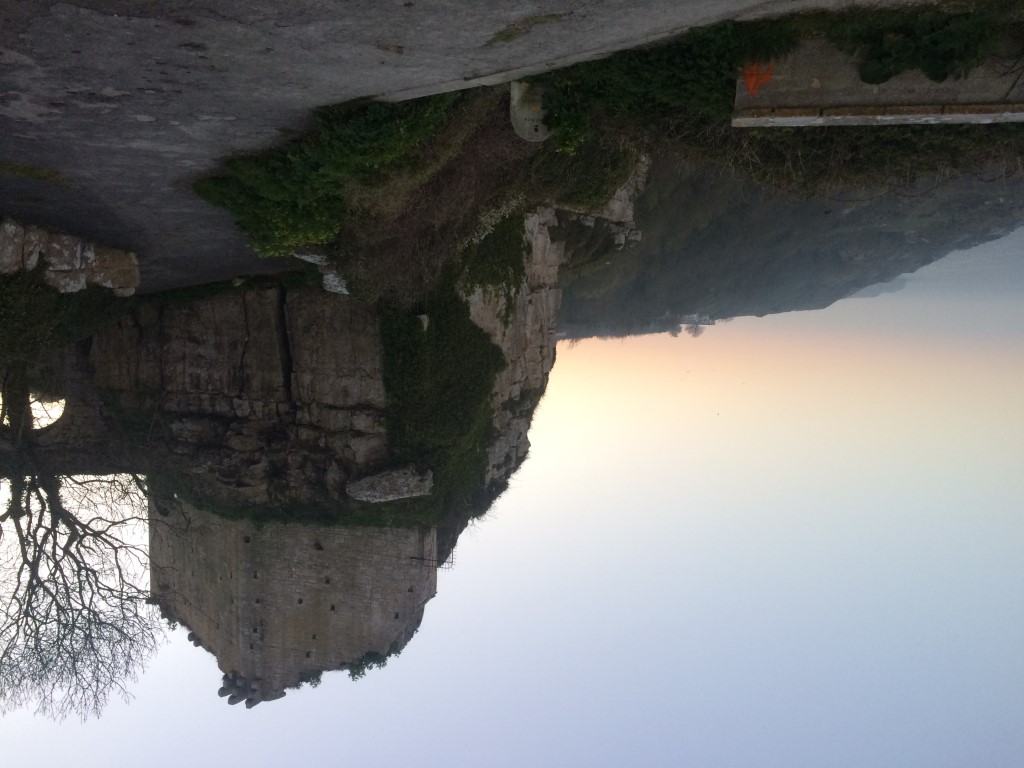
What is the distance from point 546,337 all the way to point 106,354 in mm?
10887

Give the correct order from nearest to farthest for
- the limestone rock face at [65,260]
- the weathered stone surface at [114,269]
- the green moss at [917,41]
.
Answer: the green moss at [917,41], the limestone rock face at [65,260], the weathered stone surface at [114,269]

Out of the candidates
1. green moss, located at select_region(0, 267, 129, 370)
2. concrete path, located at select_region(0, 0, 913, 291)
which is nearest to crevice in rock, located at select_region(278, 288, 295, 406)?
green moss, located at select_region(0, 267, 129, 370)

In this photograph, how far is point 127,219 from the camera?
998 centimetres

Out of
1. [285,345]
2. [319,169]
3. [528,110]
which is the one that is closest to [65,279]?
[285,345]

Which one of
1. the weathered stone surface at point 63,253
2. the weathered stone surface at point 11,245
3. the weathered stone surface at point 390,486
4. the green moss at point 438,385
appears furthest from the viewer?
the weathered stone surface at point 390,486

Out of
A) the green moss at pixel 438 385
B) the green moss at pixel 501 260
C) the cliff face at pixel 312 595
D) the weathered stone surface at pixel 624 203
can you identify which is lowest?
the cliff face at pixel 312 595

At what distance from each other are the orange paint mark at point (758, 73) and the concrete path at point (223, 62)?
0.56m

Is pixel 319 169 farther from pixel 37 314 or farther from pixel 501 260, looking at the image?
pixel 501 260

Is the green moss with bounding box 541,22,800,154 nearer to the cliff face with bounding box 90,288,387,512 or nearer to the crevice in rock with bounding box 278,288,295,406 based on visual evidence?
the cliff face with bounding box 90,288,387,512

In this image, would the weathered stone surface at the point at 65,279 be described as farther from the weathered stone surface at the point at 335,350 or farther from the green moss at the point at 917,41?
the green moss at the point at 917,41

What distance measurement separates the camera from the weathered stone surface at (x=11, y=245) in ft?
29.8

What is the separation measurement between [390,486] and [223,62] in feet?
29.4

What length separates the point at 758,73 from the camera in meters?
6.22

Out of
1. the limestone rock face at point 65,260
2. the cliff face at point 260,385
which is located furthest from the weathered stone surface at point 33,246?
the cliff face at point 260,385
